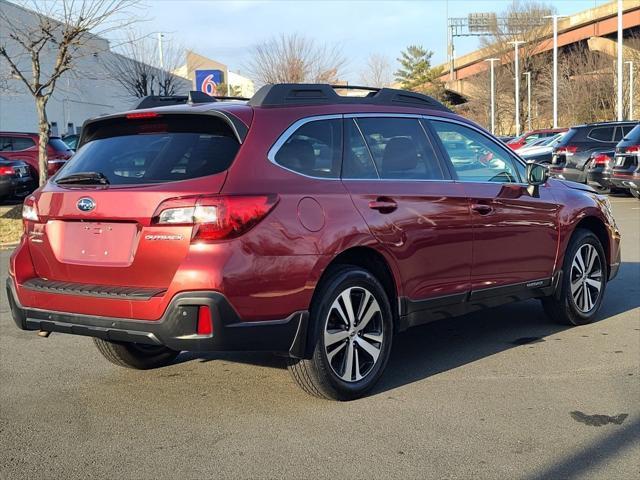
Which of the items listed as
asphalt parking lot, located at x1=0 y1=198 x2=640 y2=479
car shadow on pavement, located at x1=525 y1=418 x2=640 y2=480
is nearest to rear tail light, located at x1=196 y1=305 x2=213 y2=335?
asphalt parking lot, located at x1=0 y1=198 x2=640 y2=479

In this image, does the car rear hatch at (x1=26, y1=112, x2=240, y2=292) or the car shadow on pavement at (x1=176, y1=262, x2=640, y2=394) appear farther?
the car shadow on pavement at (x1=176, y1=262, x2=640, y2=394)

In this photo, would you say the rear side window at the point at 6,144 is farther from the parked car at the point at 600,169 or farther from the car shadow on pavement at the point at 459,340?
the car shadow on pavement at the point at 459,340

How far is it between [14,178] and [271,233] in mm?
15257

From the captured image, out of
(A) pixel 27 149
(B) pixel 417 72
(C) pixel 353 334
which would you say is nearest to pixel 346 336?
(C) pixel 353 334

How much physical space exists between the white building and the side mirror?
22.6 metres

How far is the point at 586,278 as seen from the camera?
21.6 feet

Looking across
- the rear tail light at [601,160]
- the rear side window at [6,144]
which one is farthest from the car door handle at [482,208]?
the rear side window at [6,144]

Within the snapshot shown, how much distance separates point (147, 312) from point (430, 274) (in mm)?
1917

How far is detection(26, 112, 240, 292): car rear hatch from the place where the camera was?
160 inches

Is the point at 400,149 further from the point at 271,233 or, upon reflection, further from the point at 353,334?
the point at 271,233

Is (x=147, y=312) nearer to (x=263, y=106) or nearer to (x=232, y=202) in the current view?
(x=232, y=202)

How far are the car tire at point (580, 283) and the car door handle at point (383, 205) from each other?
2178mm

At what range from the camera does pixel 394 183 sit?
4.91 metres

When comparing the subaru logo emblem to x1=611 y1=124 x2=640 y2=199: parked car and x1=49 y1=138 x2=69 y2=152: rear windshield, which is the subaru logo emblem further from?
x1=49 y1=138 x2=69 y2=152: rear windshield
